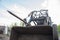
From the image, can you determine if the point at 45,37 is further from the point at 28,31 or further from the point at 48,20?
the point at 48,20

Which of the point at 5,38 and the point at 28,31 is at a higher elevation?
the point at 28,31

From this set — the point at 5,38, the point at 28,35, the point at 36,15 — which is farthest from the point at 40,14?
the point at 5,38

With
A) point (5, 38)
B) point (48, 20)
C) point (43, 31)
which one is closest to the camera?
point (43, 31)

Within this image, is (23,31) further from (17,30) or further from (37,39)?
(37,39)

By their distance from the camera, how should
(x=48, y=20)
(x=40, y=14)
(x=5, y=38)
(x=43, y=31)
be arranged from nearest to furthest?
(x=43, y=31), (x=48, y=20), (x=40, y=14), (x=5, y=38)

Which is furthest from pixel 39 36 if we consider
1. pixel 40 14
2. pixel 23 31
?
pixel 40 14

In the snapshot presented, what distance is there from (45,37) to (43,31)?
10cm

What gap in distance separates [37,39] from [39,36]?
3.1 inches

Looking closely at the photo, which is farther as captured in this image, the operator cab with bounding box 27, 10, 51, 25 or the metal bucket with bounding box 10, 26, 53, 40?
the operator cab with bounding box 27, 10, 51, 25

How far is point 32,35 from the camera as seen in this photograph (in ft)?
7.77

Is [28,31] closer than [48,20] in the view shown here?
Yes

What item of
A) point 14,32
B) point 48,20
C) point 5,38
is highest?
point 48,20

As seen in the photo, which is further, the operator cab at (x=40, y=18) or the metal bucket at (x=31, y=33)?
the operator cab at (x=40, y=18)

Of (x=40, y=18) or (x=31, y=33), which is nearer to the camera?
(x=31, y=33)
